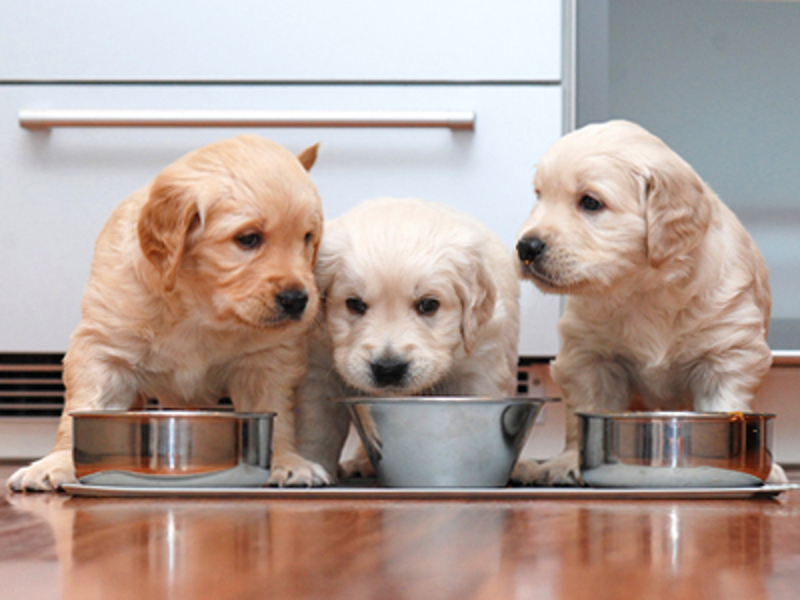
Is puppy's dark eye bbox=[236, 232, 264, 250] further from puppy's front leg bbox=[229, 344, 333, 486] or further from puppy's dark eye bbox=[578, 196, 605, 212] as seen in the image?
puppy's dark eye bbox=[578, 196, 605, 212]

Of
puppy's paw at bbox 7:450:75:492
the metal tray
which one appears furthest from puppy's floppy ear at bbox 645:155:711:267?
puppy's paw at bbox 7:450:75:492

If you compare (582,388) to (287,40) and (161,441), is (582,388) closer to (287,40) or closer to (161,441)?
(161,441)

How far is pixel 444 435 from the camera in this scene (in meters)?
2.00

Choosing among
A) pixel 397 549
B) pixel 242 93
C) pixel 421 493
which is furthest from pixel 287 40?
pixel 397 549

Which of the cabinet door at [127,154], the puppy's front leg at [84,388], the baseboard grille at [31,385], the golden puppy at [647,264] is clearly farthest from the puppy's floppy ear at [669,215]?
the baseboard grille at [31,385]

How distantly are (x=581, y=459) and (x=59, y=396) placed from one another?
1.76m

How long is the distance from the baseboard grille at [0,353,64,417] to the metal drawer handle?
0.70 metres

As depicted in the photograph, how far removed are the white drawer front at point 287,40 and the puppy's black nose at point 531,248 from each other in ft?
2.78

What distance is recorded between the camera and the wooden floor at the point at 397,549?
1065 mm

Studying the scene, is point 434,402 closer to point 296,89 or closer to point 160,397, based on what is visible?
point 160,397

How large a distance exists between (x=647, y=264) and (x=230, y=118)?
4.22 ft

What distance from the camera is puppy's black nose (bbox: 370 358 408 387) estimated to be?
225 cm

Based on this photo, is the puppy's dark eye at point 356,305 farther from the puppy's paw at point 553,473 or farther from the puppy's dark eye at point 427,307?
the puppy's paw at point 553,473

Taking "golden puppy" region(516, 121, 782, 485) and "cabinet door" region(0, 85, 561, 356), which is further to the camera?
"cabinet door" region(0, 85, 561, 356)
